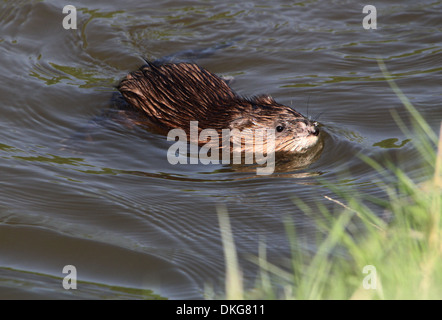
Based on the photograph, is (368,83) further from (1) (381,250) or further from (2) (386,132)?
(1) (381,250)

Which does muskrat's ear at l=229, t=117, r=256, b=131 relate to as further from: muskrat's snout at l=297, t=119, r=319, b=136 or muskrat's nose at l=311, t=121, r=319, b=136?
muskrat's nose at l=311, t=121, r=319, b=136

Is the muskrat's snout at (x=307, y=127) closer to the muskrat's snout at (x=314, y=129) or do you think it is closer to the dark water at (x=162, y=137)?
the muskrat's snout at (x=314, y=129)

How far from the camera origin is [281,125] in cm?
566

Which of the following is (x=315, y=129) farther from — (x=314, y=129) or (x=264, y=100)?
(x=264, y=100)

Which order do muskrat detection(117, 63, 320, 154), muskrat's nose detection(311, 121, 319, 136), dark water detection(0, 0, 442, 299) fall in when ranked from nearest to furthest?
dark water detection(0, 0, 442, 299), muskrat's nose detection(311, 121, 319, 136), muskrat detection(117, 63, 320, 154)

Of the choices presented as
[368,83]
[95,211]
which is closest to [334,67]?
[368,83]

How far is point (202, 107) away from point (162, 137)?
46 cm

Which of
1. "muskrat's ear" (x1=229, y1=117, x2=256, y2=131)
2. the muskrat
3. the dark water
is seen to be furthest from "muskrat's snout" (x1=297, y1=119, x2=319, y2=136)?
"muskrat's ear" (x1=229, y1=117, x2=256, y2=131)

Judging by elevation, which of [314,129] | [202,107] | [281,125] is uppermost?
[202,107]

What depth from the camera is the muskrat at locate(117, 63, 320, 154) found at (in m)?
5.66

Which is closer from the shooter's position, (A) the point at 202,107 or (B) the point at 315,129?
(B) the point at 315,129

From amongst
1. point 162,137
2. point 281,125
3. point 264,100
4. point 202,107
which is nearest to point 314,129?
point 281,125

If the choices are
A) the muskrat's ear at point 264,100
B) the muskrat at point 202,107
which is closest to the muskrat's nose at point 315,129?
the muskrat at point 202,107

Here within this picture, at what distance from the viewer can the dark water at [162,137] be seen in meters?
3.96
